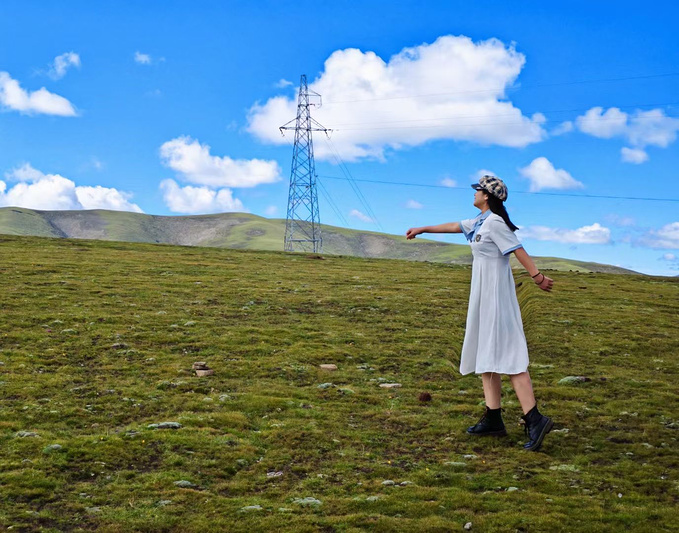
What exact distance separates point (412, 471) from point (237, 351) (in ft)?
31.4

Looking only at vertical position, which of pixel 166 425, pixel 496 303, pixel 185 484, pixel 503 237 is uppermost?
pixel 503 237

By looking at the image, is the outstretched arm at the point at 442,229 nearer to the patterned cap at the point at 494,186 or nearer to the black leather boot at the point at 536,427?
the patterned cap at the point at 494,186

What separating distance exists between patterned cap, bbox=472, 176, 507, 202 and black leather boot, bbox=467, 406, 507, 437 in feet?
12.3

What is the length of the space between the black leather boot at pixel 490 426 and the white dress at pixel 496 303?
0.89 meters

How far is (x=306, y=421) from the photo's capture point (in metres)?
12.2

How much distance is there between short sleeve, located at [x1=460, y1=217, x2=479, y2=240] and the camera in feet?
37.8

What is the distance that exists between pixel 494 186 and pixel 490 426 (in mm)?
4226

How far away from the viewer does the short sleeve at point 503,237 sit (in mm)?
10875

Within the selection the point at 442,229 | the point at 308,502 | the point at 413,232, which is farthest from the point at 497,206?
the point at 308,502

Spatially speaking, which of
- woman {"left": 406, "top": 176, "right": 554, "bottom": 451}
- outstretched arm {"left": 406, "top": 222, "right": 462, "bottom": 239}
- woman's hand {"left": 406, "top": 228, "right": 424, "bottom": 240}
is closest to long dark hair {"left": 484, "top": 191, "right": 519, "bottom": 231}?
woman {"left": 406, "top": 176, "right": 554, "bottom": 451}

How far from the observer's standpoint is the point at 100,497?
340 inches

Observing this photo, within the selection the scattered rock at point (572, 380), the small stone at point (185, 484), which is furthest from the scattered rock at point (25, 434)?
the scattered rock at point (572, 380)

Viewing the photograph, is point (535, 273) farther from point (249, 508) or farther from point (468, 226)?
point (249, 508)

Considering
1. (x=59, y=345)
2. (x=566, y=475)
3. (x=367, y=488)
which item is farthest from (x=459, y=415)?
(x=59, y=345)
